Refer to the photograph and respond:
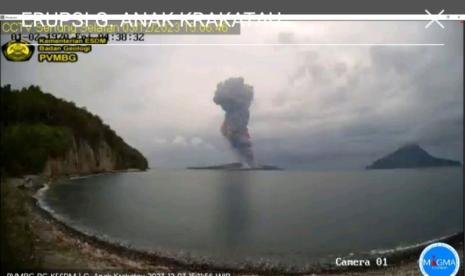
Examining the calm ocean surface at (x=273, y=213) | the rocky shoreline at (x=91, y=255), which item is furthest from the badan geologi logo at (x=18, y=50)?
the calm ocean surface at (x=273, y=213)

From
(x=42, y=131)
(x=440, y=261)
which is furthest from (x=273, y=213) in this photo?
(x=42, y=131)

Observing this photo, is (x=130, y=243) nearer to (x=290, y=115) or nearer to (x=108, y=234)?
(x=108, y=234)

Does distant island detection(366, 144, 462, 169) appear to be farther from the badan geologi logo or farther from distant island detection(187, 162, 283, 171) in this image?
the badan geologi logo

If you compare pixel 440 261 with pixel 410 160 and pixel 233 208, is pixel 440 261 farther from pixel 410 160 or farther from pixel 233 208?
pixel 233 208

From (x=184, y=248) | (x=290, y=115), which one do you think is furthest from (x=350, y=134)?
(x=184, y=248)

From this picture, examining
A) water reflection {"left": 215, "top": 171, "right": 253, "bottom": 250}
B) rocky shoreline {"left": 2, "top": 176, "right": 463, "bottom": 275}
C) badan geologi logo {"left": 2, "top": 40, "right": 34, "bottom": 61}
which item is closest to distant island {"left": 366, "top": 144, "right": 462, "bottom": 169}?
rocky shoreline {"left": 2, "top": 176, "right": 463, "bottom": 275}

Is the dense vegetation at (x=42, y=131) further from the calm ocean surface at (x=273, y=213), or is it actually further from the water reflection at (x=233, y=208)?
the water reflection at (x=233, y=208)
